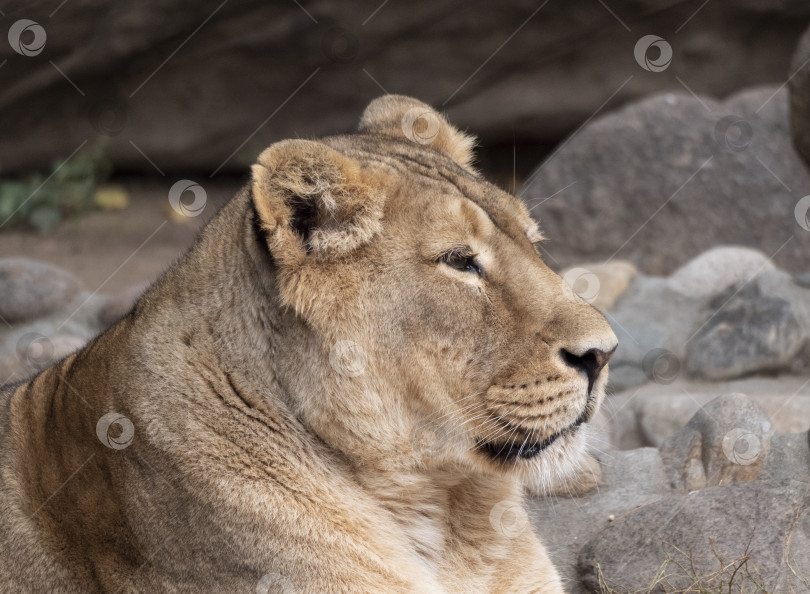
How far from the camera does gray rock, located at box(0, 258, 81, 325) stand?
24.0 ft

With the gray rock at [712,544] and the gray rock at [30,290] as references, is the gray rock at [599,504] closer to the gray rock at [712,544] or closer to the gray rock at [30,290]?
the gray rock at [712,544]

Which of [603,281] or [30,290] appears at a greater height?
[603,281]

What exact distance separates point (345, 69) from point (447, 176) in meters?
8.49

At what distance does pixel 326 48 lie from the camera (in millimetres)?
10961

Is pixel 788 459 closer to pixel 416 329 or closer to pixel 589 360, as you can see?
pixel 589 360

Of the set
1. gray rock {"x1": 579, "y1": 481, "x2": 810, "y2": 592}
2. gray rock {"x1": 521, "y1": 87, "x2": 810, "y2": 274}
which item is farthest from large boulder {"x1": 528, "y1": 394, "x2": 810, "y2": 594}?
gray rock {"x1": 521, "y1": 87, "x2": 810, "y2": 274}

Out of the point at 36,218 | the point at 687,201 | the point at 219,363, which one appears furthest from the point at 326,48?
the point at 219,363

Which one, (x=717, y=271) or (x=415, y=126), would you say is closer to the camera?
(x=415, y=126)

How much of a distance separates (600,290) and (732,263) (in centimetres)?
101

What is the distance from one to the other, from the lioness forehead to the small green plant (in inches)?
309

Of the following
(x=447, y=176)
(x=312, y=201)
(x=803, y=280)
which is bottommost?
(x=312, y=201)

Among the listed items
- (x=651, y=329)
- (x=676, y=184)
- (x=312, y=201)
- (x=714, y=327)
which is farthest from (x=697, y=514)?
(x=676, y=184)

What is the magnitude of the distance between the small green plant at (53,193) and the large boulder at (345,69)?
0.20m

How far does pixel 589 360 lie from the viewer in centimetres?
301
